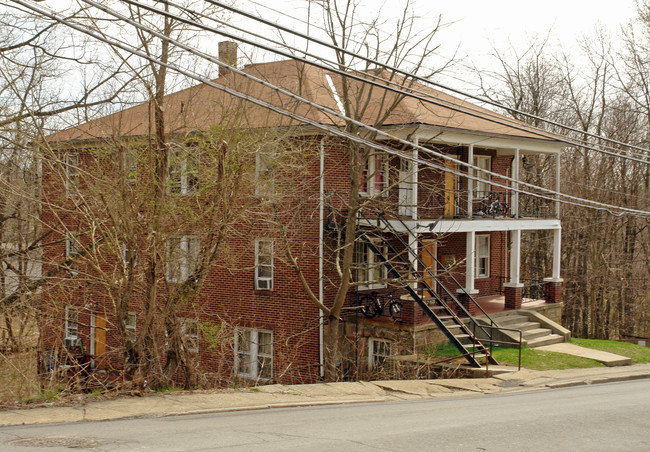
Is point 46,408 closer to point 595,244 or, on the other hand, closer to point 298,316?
point 298,316

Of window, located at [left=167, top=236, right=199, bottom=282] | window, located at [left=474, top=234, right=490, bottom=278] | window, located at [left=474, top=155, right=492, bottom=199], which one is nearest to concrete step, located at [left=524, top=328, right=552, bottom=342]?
window, located at [left=474, top=234, right=490, bottom=278]

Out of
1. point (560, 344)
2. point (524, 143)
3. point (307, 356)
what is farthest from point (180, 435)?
point (524, 143)

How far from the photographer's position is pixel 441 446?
834 cm

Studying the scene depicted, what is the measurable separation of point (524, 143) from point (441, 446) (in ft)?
54.2

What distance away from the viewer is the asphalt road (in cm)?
792

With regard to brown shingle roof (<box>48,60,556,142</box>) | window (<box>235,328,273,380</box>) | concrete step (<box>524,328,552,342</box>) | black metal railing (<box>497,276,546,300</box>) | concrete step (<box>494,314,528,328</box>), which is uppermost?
brown shingle roof (<box>48,60,556,142</box>)

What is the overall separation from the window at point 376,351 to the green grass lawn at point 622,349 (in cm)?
637

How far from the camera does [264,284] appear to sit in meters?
20.9

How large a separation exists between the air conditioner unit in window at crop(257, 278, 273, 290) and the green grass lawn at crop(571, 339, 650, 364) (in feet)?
32.0

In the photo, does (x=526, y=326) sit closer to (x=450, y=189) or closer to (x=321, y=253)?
(x=450, y=189)

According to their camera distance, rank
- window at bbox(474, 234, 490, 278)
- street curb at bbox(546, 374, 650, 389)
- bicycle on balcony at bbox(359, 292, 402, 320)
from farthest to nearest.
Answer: window at bbox(474, 234, 490, 278), bicycle on balcony at bbox(359, 292, 402, 320), street curb at bbox(546, 374, 650, 389)

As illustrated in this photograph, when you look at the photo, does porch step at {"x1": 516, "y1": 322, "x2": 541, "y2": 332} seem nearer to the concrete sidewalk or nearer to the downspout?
the concrete sidewalk

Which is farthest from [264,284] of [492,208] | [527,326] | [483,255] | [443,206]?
[483,255]

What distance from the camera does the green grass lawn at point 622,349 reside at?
19.8 metres
